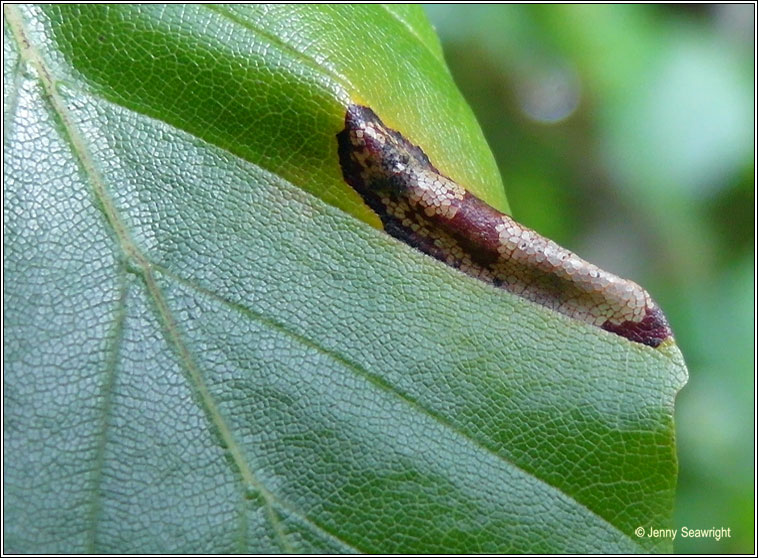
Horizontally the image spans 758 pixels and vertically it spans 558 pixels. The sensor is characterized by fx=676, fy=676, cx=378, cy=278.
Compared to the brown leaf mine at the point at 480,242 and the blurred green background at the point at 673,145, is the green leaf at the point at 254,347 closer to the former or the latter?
the brown leaf mine at the point at 480,242

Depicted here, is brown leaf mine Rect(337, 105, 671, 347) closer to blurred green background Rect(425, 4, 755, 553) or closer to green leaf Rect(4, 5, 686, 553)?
green leaf Rect(4, 5, 686, 553)

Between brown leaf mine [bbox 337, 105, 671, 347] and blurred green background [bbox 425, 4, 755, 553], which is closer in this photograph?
brown leaf mine [bbox 337, 105, 671, 347]

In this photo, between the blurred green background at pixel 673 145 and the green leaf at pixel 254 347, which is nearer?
the green leaf at pixel 254 347

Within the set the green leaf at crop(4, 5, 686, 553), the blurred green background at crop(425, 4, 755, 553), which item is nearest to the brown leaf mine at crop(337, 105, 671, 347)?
the green leaf at crop(4, 5, 686, 553)

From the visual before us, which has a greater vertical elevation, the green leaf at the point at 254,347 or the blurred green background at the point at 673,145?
the blurred green background at the point at 673,145

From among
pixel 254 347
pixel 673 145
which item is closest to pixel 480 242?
pixel 254 347

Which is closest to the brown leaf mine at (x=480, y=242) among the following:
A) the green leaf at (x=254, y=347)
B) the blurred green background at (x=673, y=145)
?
the green leaf at (x=254, y=347)
